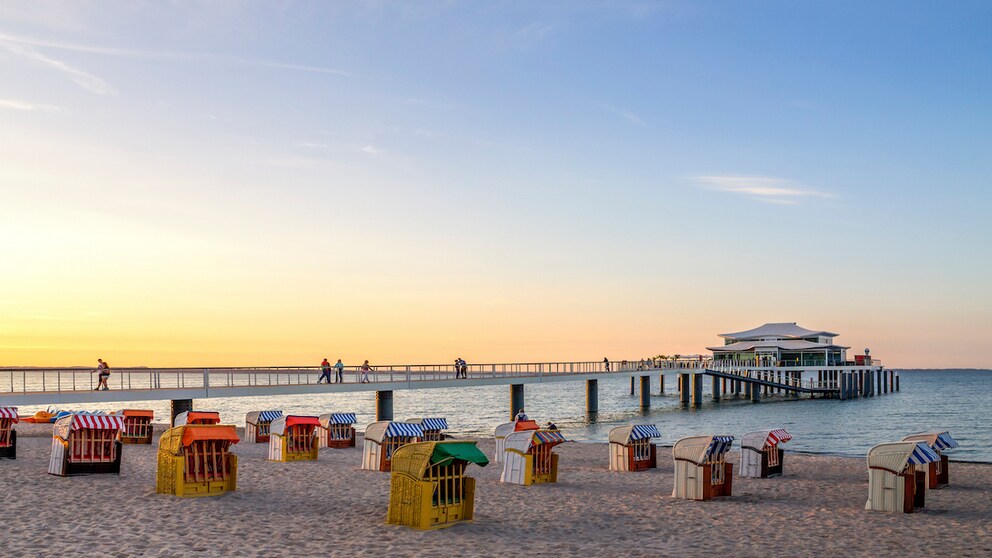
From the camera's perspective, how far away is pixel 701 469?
54.1 feet

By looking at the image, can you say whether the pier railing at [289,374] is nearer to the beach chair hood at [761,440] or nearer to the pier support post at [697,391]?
the pier support post at [697,391]

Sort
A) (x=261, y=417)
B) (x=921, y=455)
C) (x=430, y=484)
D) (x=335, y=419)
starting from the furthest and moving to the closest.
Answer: (x=261, y=417) → (x=335, y=419) → (x=921, y=455) → (x=430, y=484)

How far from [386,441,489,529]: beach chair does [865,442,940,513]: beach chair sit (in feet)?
23.4

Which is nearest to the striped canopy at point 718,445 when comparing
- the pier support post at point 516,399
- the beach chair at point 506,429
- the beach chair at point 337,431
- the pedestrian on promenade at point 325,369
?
the beach chair at point 506,429

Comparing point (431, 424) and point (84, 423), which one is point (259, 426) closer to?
point (431, 424)

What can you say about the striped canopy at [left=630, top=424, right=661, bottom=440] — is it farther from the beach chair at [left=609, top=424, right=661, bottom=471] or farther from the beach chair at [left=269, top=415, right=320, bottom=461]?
the beach chair at [left=269, top=415, right=320, bottom=461]

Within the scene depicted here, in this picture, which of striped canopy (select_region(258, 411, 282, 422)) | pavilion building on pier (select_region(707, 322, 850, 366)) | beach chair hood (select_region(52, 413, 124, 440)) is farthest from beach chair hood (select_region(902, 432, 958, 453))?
pavilion building on pier (select_region(707, 322, 850, 366))

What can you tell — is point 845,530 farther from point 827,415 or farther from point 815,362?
point 815,362

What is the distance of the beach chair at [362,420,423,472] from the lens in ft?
70.0

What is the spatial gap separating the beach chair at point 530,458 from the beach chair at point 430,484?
5.22 m

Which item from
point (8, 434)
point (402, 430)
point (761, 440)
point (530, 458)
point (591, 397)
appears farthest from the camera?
point (591, 397)

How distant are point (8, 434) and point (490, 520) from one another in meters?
13.5

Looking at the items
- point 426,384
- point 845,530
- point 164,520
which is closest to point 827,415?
point 426,384

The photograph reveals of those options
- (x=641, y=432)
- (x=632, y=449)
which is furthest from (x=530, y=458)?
(x=641, y=432)
